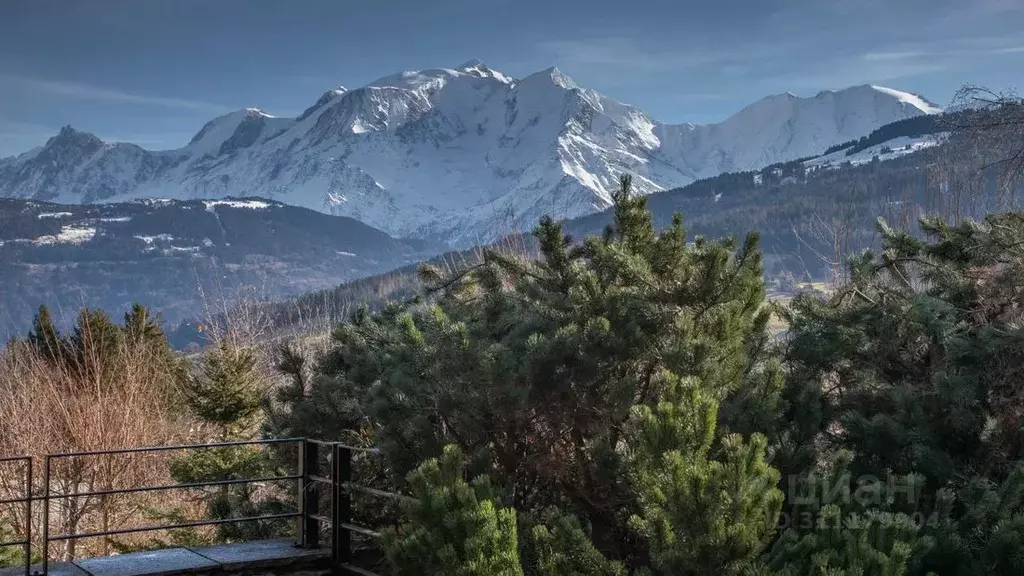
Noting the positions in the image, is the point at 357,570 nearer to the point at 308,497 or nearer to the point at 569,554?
the point at 308,497

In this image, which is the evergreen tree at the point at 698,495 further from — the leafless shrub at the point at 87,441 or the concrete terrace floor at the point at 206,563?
the leafless shrub at the point at 87,441

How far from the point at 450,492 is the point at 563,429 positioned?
134 cm

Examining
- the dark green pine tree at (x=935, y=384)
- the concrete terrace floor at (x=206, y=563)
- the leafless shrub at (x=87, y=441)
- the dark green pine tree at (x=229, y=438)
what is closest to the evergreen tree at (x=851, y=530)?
the dark green pine tree at (x=935, y=384)

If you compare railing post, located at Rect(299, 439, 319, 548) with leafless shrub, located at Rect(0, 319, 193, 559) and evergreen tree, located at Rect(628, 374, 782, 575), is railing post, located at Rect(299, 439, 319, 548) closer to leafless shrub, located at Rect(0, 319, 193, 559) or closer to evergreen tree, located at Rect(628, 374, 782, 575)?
evergreen tree, located at Rect(628, 374, 782, 575)

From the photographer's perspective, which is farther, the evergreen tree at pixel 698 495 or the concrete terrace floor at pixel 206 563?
the concrete terrace floor at pixel 206 563

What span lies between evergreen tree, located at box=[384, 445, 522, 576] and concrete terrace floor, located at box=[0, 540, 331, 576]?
2.70 m

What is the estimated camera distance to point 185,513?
14.5 meters

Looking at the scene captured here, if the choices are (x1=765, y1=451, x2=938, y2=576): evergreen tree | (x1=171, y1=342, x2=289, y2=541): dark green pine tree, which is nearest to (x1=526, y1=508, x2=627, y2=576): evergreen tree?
(x1=765, y1=451, x2=938, y2=576): evergreen tree

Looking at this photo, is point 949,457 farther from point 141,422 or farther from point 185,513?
point 141,422

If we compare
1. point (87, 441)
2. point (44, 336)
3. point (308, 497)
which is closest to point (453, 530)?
point (308, 497)

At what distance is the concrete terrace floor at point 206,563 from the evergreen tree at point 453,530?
8.85 feet

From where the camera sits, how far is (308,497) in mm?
8195

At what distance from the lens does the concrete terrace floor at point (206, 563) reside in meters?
7.41

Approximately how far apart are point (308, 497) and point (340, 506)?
36 cm
